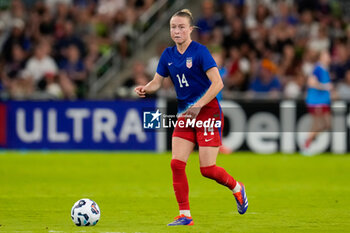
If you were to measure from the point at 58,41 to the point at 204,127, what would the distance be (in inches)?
532

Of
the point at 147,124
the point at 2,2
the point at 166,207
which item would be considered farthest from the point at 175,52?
the point at 2,2

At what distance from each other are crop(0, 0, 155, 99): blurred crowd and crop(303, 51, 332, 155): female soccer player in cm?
579

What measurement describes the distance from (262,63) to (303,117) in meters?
1.92

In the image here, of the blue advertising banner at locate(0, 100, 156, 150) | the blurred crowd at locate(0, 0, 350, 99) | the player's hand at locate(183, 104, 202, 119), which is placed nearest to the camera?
the player's hand at locate(183, 104, 202, 119)

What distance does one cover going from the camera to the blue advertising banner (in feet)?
60.6

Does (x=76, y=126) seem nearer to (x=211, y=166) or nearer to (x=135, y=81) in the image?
(x=135, y=81)

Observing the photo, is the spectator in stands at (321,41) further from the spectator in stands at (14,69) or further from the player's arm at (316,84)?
the spectator in stands at (14,69)

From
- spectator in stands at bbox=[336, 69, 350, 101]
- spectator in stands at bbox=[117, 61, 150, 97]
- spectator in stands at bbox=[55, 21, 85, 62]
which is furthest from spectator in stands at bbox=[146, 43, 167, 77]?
spectator in stands at bbox=[336, 69, 350, 101]

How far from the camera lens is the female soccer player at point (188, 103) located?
793 cm

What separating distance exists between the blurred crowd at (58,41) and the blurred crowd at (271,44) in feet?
4.46

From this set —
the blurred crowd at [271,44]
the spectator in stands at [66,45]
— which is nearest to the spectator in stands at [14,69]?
the spectator in stands at [66,45]

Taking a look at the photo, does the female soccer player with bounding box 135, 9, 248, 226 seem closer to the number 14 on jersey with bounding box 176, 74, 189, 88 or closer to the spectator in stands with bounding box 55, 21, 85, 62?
the number 14 on jersey with bounding box 176, 74, 189, 88

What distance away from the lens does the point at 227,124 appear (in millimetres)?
18141

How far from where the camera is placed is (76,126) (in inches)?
731
